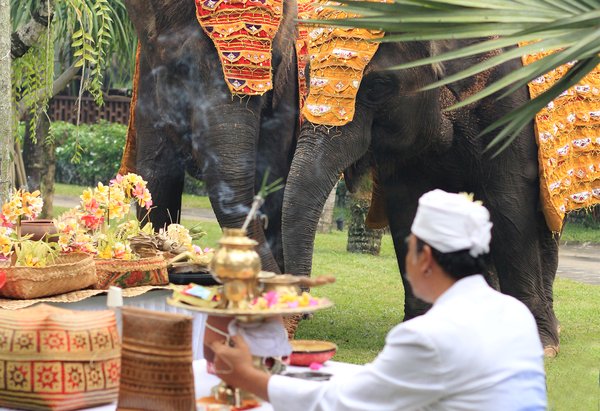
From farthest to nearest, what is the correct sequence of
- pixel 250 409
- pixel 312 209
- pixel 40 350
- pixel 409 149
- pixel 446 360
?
pixel 409 149 → pixel 312 209 → pixel 40 350 → pixel 250 409 → pixel 446 360

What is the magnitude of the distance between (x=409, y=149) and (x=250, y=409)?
449cm

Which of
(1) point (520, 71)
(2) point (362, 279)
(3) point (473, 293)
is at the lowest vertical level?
(2) point (362, 279)

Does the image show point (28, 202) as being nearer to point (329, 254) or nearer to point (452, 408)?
point (452, 408)

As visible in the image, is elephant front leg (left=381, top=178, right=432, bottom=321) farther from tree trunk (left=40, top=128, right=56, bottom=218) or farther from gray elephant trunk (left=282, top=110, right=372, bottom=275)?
tree trunk (left=40, top=128, right=56, bottom=218)

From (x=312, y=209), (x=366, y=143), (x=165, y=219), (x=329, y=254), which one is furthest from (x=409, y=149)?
(x=329, y=254)

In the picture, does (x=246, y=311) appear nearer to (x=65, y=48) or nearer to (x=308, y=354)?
(x=308, y=354)

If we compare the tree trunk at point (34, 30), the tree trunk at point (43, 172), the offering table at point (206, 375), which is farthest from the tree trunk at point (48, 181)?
the offering table at point (206, 375)

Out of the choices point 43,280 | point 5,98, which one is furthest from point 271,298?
point 5,98

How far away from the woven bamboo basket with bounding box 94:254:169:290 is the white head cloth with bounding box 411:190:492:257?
2665mm

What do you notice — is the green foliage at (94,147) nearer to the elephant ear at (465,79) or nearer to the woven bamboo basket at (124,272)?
the elephant ear at (465,79)

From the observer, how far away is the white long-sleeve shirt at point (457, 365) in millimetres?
3465

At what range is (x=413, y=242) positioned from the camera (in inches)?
143

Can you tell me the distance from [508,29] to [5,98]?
4240 mm

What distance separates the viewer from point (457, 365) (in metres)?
3.47
